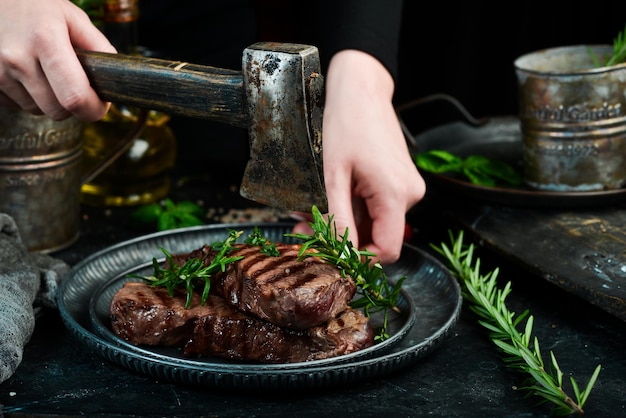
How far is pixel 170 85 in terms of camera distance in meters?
1.33

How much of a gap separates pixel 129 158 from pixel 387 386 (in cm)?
111


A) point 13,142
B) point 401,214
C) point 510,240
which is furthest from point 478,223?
point 13,142

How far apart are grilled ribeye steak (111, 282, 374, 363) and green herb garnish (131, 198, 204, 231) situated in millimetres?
624

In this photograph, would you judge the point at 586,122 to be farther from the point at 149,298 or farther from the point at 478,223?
the point at 149,298

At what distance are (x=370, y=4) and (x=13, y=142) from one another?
2.69 ft

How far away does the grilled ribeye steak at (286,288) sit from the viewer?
4.03 feet

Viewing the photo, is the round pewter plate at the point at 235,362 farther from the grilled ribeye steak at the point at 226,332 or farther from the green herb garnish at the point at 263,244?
the green herb garnish at the point at 263,244

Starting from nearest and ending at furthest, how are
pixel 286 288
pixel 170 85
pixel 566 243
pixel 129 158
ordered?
pixel 286 288, pixel 170 85, pixel 566 243, pixel 129 158

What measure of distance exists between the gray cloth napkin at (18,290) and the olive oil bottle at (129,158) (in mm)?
497

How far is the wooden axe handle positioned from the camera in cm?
129

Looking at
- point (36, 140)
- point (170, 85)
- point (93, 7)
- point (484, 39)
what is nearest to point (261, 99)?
point (170, 85)

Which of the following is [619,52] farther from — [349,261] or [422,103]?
[349,261]

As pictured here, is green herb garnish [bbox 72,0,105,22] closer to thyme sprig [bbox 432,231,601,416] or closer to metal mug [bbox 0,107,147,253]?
metal mug [bbox 0,107,147,253]

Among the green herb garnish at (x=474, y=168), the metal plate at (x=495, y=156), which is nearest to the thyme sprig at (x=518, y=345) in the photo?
the metal plate at (x=495, y=156)
